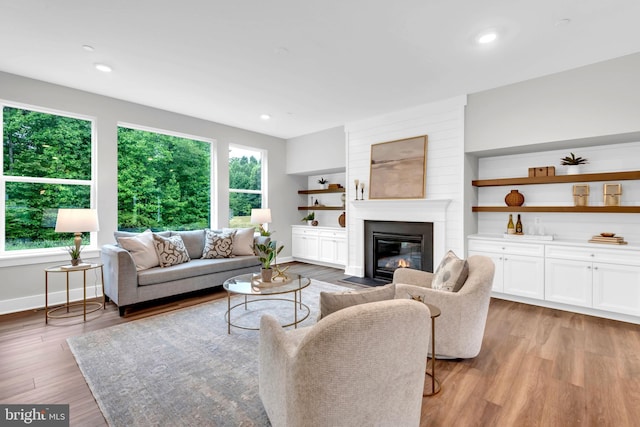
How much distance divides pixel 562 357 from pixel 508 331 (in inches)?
21.5

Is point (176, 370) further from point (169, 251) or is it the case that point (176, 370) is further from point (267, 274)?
point (169, 251)

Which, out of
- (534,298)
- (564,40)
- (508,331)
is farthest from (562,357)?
(564,40)

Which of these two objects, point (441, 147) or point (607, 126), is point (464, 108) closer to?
point (441, 147)

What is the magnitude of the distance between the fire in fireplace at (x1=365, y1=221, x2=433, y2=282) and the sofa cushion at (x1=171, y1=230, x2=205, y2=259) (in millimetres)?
2725

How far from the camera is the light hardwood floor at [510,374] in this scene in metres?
1.80

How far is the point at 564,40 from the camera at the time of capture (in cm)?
279

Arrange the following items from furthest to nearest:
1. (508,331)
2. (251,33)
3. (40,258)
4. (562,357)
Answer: (40,258)
(508,331)
(251,33)
(562,357)

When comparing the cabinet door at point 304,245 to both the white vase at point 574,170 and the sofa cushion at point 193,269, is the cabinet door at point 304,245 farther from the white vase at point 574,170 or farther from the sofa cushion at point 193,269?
the white vase at point 574,170

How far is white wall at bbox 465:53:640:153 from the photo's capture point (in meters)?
3.10

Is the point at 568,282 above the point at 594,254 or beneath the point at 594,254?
beneath

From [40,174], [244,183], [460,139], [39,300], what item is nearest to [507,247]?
[460,139]

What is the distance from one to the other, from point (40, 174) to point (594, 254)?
21.6ft

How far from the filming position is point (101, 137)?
4.19 m

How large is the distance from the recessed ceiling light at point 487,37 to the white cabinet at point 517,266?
2.44 m
